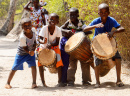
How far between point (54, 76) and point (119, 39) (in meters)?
2.00

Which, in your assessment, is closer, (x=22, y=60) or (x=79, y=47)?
(x=79, y=47)

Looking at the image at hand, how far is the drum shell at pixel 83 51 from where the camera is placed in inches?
170

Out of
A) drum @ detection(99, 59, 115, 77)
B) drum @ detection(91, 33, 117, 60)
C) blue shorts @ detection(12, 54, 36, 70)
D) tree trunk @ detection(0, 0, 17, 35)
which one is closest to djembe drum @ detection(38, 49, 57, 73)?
blue shorts @ detection(12, 54, 36, 70)

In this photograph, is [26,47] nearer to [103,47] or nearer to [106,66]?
[103,47]

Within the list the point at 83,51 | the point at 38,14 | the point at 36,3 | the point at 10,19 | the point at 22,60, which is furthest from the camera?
the point at 10,19

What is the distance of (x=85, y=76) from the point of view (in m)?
4.88

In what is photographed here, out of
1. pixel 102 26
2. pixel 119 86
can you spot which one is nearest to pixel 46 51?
pixel 102 26

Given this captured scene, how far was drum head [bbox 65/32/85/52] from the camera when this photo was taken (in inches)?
171

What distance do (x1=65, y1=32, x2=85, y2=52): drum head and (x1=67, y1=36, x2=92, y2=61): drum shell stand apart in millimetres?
55

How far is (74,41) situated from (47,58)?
603 millimetres

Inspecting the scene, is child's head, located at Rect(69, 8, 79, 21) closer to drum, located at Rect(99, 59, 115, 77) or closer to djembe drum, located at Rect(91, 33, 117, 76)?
djembe drum, located at Rect(91, 33, 117, 76)

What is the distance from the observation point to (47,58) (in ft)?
14.7

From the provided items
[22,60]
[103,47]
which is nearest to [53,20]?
[22,60]

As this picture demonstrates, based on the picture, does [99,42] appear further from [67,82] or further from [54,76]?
Result: [54,76]
